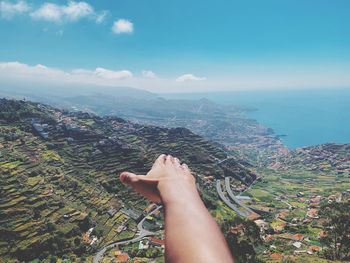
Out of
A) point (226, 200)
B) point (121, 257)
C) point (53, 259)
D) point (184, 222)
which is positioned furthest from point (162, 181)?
point (226, 200)

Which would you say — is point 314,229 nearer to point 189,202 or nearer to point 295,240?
point 295,240

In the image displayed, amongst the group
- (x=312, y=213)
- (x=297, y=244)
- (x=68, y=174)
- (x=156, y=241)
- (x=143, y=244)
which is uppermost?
(x=68, y=174)

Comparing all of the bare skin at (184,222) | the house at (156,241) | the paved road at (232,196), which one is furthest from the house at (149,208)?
the bare skin at (184,222)

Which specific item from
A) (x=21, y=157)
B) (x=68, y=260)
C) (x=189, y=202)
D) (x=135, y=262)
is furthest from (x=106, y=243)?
(x=189, y=202)

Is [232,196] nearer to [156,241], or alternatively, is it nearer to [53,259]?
[156,241]

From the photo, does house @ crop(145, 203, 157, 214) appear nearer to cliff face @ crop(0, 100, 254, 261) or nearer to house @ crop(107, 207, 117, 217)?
cliff face @ crop(0, 100, 254, 261)

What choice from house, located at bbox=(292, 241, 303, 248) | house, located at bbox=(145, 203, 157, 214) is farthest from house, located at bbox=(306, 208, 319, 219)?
house, located at bbox=(145, 203, 157, 214)

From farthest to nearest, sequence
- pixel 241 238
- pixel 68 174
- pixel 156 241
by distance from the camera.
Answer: pixel 68 174 < pixel 156 241 < pixel 241 238
